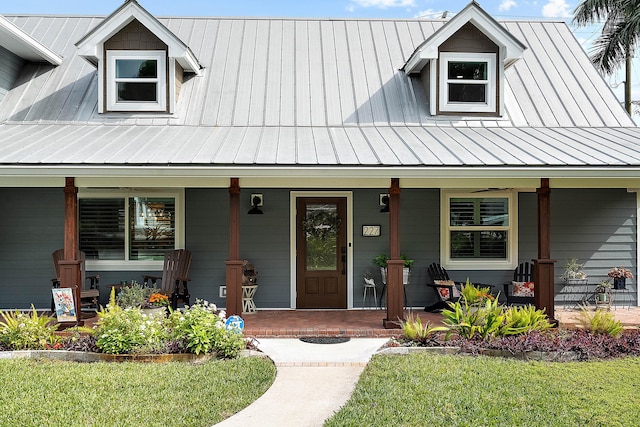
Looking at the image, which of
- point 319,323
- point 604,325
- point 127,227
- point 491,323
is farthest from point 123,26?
point 604,325

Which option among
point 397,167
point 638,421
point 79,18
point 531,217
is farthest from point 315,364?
point 79,18

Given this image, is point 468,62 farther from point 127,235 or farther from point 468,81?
point 127,235

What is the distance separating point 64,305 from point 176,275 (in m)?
2.00

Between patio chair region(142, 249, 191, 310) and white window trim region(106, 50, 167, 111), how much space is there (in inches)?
106

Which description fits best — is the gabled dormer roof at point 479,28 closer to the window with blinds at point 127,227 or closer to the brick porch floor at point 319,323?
the brick porch floor at point 319,323

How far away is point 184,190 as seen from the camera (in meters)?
9.59

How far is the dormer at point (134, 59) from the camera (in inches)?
368

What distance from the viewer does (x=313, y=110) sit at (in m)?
9.73

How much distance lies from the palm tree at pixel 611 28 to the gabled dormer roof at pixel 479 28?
330 inches

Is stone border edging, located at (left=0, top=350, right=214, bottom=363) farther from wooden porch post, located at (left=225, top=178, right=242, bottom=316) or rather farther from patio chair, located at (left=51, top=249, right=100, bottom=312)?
patio chair, located at (left=51, top=249, right=100, bottom=312)

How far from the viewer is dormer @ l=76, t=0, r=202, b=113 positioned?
934 cm

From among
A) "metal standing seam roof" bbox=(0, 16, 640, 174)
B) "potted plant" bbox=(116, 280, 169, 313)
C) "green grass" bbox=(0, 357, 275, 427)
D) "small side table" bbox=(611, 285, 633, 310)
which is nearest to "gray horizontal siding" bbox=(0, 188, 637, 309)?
"small side table" bbox=(611, 285, 633, 310)

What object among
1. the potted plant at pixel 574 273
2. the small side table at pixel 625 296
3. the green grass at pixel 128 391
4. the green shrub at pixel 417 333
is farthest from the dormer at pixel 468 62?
the green grass at pixel 128 391

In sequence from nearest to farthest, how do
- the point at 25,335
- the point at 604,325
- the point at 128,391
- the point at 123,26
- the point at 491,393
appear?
the point at 491,393, the point at 128,391, the point at 25,335, the point at 604,325, the point at 123,26
